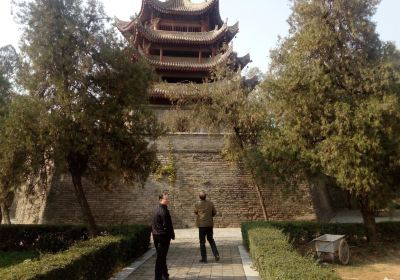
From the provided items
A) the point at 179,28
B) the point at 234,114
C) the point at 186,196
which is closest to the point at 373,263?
the point at 234,114

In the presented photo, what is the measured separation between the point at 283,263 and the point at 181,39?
2130 centimetres

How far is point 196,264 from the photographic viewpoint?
937 centimetres

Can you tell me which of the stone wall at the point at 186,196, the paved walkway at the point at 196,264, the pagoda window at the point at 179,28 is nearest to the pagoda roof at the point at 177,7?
the pagoda window at the point at 179,28

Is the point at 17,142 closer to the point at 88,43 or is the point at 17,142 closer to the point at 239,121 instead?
the point at 88,43

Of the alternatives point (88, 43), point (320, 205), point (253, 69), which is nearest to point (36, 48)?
point (88, 43)

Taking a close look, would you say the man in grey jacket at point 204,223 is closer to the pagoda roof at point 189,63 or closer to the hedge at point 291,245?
the hedge at point 291,245

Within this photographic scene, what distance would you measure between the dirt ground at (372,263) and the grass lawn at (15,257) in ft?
28.3

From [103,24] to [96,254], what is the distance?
7.35 meters

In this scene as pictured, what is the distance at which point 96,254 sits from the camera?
6.98 m

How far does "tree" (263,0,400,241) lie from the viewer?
10938 millimetres

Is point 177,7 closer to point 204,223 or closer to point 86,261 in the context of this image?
point 204,223

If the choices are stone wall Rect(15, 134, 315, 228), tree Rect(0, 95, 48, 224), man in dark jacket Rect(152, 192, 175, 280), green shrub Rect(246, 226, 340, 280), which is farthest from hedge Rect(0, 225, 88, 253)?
green shrub Rect(246, 226, 340, 280)

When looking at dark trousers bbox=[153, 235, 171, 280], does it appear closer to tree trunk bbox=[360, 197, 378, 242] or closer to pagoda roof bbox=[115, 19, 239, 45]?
tree trunk bbox=[360, 197, 378, 242]

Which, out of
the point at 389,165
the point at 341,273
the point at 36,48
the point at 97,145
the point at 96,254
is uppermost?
the point at 36,48
